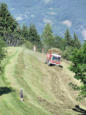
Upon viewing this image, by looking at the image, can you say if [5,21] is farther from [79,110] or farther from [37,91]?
[79,110]

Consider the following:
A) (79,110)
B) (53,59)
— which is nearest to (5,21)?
(53,59)

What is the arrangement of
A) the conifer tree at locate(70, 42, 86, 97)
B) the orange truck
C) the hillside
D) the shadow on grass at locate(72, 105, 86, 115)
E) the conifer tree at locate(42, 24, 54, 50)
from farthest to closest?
1. the conifer tree at locate(42, 24, 54, 50)
2. the orange truck
3. the shadow on grass at locate(72, 105, 86, 115)
4. the hillside
5. the conifer tree at locate(70, 42, 86, 97)

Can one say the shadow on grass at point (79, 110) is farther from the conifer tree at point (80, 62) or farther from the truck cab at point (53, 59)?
the truck cab at point (53, 59)

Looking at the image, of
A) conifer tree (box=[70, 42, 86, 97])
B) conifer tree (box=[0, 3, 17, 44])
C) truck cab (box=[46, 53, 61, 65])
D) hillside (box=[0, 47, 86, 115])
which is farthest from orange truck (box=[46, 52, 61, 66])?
conifer tree (box=[0, 3, 17, 44])

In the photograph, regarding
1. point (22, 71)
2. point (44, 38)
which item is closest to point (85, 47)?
point (22, 71)

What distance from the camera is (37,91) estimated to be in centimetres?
2875

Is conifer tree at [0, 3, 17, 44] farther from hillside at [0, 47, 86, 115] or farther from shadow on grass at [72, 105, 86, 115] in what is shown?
shadow on grass at [72, 105, 86, 115]

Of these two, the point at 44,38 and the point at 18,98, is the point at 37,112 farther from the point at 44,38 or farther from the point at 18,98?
the point at 44,38

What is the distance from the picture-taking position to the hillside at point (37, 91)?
2052 centimetres

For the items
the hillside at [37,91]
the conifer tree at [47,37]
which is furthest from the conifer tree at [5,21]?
the hillside at [37,91]

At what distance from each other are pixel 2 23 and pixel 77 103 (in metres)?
64.0

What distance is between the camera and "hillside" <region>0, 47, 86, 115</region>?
67.3ft

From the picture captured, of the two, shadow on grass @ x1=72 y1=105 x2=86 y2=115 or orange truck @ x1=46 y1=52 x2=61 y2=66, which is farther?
orange truck @ x1=46 y1=52 x2=61 y2=66

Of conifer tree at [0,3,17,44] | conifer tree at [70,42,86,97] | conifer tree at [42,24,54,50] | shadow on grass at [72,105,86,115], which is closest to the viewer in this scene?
conifer tree at [70,42,86,97]
